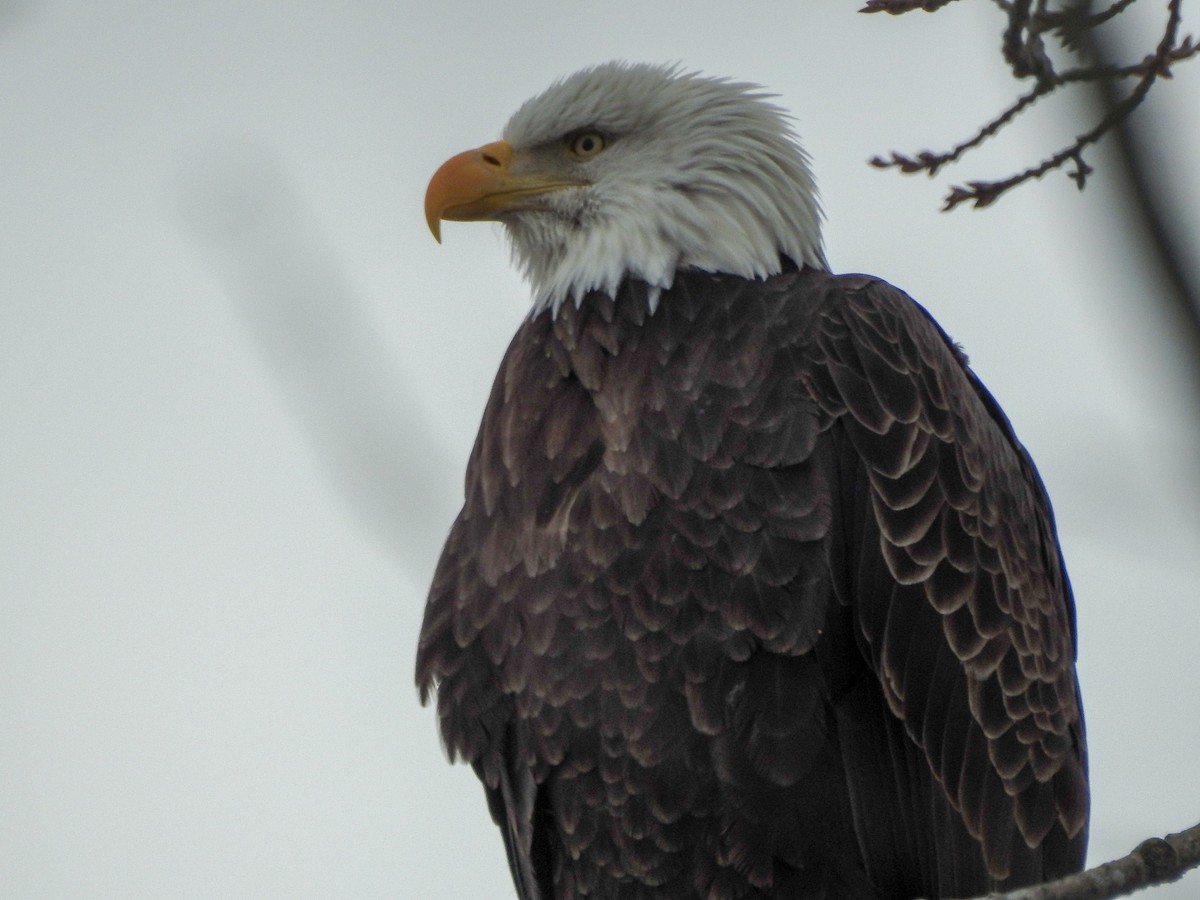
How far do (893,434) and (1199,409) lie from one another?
8.78ft

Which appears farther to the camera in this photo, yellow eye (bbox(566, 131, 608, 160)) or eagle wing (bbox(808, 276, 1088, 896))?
yellow eye (bbox(566, 131, 608, 160))

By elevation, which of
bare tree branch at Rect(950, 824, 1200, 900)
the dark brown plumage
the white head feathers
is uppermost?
the white head feathers

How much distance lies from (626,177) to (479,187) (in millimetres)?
460

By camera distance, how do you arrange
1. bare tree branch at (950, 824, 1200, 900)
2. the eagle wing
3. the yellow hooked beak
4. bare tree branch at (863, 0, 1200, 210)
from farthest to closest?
the yellow hooked beak, the eagle wing, bare tree branch at (950, 824, 1200, 900), bare tree branch at (863, 0, 1200, 210)

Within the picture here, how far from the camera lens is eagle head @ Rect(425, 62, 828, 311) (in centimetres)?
461

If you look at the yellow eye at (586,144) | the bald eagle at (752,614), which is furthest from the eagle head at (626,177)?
the bald eagle at (752,614)

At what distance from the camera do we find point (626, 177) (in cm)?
Answer: 469

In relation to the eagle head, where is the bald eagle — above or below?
Result: below

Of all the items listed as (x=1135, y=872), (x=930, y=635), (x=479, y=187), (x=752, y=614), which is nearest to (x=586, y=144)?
(x=479, y=187)

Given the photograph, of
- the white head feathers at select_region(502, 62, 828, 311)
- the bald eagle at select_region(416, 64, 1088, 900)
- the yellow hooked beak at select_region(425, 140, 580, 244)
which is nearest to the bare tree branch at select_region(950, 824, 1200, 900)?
the bald eagle at select_region(416, 64, 1088, 900)

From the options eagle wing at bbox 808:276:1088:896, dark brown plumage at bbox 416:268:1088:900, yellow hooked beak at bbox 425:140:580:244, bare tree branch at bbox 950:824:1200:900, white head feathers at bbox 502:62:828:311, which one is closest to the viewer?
bare tree branch at bbox 950:824:1200:900

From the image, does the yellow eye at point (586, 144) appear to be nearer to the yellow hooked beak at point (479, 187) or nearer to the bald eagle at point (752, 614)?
the yellow hooked beak at point (479, 187)

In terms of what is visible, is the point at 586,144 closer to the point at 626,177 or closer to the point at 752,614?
the point at 626,177

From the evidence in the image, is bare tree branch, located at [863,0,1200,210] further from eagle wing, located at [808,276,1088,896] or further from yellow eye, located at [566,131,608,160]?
yellow eye, located at [566,131,608,160]
